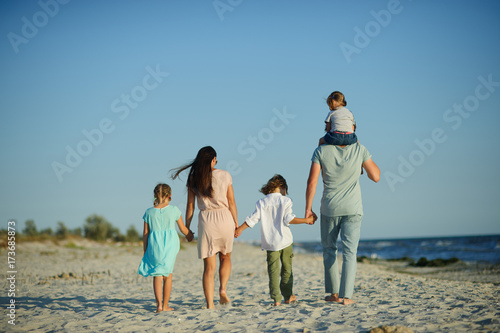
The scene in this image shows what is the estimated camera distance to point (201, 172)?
17.7 feet

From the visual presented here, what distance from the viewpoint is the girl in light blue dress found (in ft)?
17.5

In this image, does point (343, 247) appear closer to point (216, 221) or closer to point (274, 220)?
→ point (274, 220)

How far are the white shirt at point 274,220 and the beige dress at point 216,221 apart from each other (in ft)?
0.99

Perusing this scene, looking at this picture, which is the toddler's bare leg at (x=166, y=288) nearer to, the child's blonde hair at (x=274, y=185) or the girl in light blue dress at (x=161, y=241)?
the girl in light blue dress at (x=161, y=241)

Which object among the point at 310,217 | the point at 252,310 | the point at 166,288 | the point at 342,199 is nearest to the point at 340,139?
the point at 342,199

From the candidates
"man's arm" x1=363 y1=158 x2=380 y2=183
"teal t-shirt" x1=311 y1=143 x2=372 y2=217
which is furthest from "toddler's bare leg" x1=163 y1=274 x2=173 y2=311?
"man's arm" x1=363 y1=158 x2=380 y2=183

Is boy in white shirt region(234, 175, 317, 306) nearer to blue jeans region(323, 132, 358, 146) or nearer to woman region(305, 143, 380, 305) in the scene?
woman region(305, 143, 380, 305)

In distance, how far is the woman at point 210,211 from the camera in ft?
17.5

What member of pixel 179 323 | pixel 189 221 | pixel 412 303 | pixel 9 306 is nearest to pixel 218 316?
pixel 179 323

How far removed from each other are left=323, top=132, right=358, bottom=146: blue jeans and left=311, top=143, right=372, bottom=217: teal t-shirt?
0.05 metres

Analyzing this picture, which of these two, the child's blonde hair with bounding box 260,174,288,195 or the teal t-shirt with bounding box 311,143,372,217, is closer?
the teal t-shirt with bounding box 311,143,372,217

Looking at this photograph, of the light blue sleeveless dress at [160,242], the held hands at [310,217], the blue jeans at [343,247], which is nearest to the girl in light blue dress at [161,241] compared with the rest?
the light blue sleeveless dress at [160,242]

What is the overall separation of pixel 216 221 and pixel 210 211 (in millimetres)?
154

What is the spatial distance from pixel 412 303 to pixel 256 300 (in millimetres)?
2204
